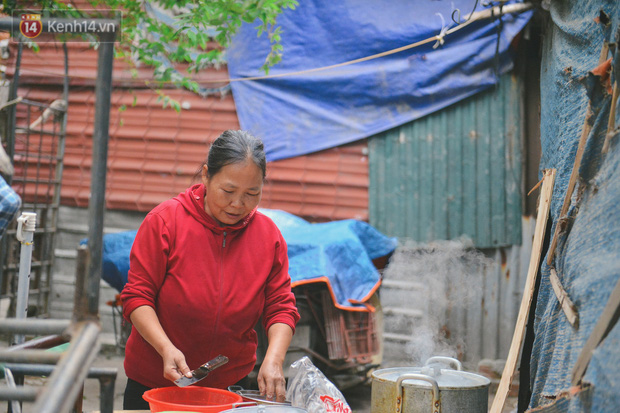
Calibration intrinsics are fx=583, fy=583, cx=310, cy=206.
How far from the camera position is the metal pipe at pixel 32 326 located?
4.15 feet

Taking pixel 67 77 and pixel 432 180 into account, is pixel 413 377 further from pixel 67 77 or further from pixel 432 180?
pixel 67 77

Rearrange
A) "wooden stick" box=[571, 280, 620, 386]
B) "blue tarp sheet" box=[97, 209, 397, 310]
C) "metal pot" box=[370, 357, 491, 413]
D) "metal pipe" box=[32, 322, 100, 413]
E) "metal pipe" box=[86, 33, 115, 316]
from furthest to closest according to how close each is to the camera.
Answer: "blue tarp sheet" box=[97, 209, 397, 310], "metal pot" box=[370, 357, 491, 413], "wooden stick" box=[571, 280, 620, 386], "metal pipe" box=[86, 33, 115, 316], "metal pipe" box=[32, 322, 100, 413]

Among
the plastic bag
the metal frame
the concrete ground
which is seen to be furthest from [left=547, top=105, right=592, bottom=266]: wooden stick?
the concrete ground

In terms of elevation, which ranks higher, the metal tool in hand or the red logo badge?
the red logo badge

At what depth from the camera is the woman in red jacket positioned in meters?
2.37

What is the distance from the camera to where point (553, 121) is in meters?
3.29

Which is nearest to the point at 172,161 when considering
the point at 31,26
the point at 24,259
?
the point at 24,259

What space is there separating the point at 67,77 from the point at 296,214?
3425 millimetres

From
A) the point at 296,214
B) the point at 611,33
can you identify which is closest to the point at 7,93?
the point at 296,214

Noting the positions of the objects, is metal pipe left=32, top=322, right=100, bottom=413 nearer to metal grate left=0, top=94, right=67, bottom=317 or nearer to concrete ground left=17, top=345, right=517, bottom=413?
concrete ground left=17, top=345, right=517, bottom=413

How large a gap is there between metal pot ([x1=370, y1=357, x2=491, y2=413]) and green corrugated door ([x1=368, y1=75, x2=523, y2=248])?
11.9 ft

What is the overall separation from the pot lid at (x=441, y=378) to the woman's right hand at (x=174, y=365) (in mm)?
1107

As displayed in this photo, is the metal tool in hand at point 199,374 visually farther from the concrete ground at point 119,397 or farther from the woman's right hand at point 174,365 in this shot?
the concrete ground at point 119,397

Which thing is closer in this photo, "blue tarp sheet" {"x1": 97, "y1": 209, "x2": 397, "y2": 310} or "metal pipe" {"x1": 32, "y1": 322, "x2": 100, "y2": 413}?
"metal pipe" {"x1": 32, "y1": 322, "x2": 100, "y2": 413}
